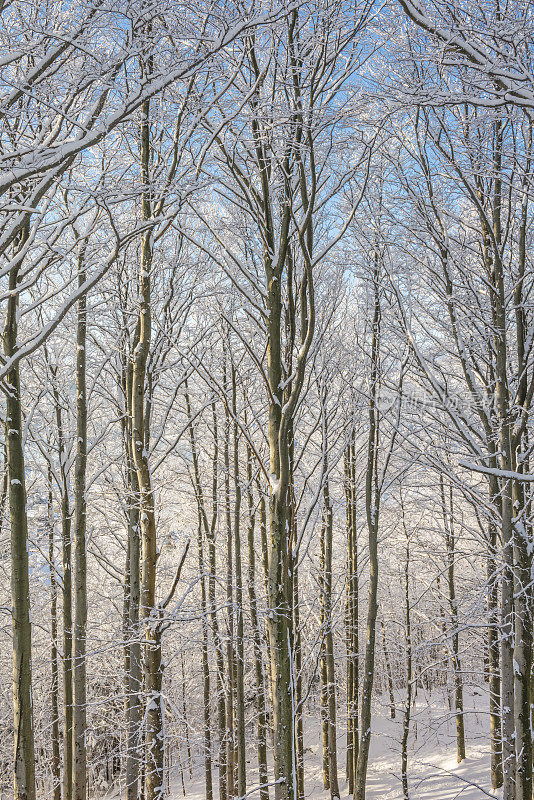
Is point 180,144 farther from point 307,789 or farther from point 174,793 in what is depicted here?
point 174,793

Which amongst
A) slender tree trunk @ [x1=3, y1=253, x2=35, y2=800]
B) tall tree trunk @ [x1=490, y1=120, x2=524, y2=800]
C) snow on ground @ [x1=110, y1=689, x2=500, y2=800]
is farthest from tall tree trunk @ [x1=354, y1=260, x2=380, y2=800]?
slender tree trunk @ [x1=3, y1=253, x2=35, y2=800]

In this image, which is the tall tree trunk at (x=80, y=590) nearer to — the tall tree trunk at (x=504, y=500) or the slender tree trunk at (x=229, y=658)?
the slender tree trunk at (x=229, y=658)

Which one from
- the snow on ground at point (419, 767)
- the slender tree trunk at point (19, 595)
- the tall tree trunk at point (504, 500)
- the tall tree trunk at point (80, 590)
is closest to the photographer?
the slender tree trunk at point (19, 595)

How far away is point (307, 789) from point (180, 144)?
1466cm

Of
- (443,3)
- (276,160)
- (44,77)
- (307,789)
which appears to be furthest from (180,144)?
(307,789)

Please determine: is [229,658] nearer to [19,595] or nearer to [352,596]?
[352,596]

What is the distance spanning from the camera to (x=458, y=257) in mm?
5062

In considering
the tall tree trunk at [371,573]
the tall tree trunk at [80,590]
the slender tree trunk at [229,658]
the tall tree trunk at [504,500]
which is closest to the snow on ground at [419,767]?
the slender tree trunk at [229,658]

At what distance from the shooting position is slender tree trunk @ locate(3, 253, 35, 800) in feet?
11.7

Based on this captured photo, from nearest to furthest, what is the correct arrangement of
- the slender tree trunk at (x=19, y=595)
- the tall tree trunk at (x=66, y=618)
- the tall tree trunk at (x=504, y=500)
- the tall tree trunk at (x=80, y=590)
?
the slender tree trunk at (x=19, y=595) < the tall tree trunk at (x=504, y=500) < the tall tree trunk at (x=80, y=590) < the tall tree trunk at (x=66, y=618)

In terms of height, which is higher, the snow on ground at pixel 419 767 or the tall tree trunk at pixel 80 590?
the tall tree trunk at pixel 80 590

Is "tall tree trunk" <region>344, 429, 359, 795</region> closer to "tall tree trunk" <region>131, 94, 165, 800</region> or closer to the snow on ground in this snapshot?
the snow on ground

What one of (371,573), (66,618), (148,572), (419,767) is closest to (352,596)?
(371,573)

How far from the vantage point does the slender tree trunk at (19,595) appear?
3.57 m
